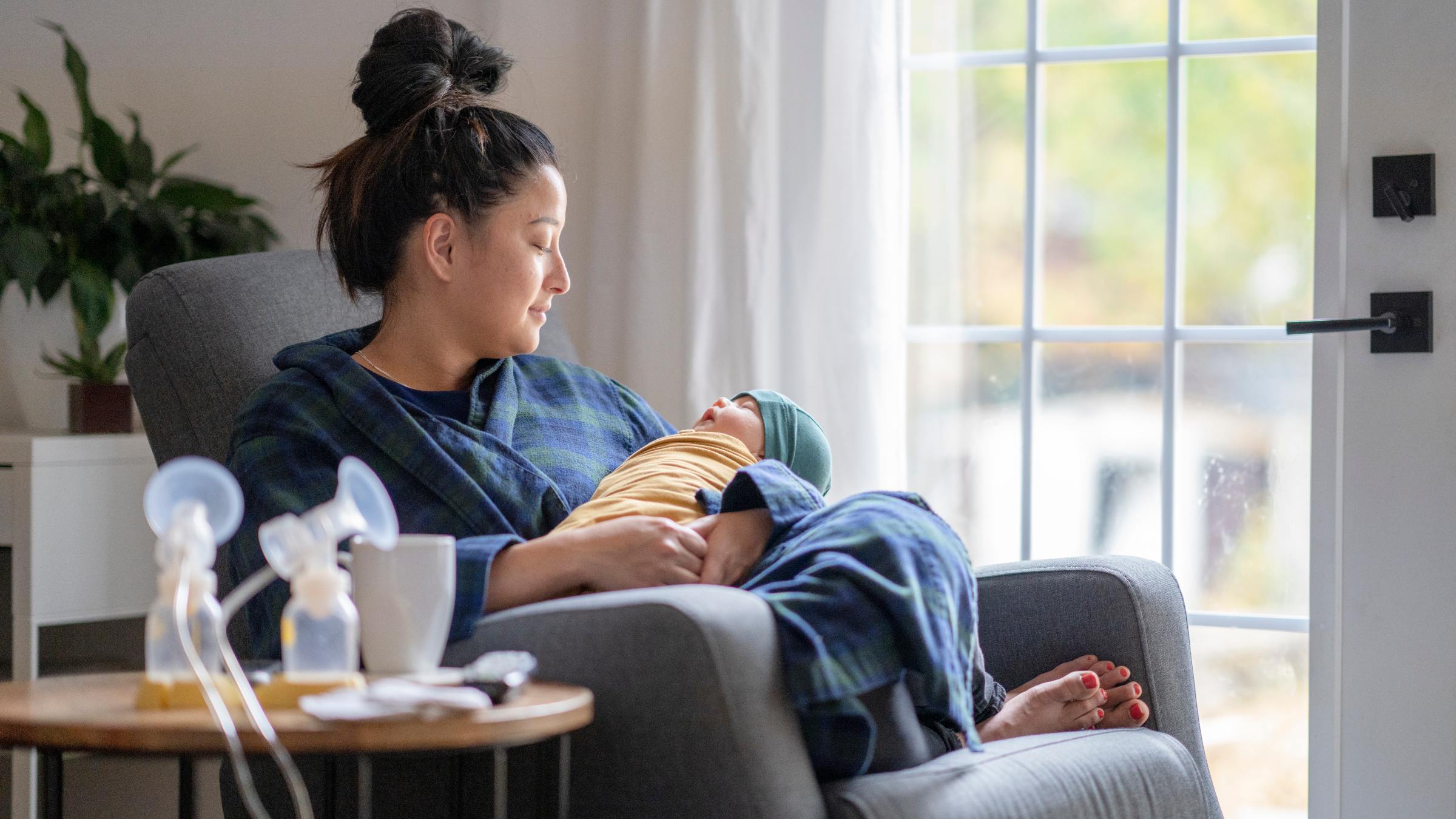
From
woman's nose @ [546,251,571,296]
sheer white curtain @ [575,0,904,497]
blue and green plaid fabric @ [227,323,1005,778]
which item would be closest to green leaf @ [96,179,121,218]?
sheer white curtain @ [575,0,904,497]

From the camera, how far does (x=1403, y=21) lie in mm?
1861

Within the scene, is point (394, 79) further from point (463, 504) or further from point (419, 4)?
point (419, 4)

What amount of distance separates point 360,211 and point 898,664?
824mm

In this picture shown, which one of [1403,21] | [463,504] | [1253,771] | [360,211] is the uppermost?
[1403,21]

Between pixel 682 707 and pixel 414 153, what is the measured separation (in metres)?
0.79

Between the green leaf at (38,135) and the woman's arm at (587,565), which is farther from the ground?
the green leaf at (38,135)

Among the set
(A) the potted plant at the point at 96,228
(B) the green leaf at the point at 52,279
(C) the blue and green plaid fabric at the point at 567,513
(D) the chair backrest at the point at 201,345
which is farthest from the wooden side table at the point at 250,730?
(B) the green leaf at the point at 52,279

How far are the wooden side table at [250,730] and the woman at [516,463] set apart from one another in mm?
237

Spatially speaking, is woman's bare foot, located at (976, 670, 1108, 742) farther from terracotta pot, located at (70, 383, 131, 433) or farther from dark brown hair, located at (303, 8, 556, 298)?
terracotta pot, located at (70, 383, 131, 433)

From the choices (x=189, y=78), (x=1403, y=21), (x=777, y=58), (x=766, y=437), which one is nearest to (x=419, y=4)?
(x=189, y=78)

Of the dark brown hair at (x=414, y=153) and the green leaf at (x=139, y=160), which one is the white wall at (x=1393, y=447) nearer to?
the dark brown hair at (x=414, y=153)

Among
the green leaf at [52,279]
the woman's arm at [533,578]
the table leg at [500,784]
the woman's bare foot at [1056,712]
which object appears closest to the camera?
the table leg at [500,784]

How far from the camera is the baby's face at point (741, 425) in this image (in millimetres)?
1561

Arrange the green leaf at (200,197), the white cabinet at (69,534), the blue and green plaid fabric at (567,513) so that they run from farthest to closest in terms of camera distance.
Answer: the green leaf at (200,197) → the white cabinet at (69,534) → the blue and green plaid fabric at (567,513)
